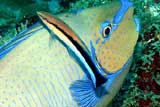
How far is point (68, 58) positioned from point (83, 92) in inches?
7.3

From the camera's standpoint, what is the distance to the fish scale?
57.0 inches

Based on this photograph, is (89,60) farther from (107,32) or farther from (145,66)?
(145,66)

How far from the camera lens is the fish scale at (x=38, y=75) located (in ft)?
4.75

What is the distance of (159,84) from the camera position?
2.27 metres

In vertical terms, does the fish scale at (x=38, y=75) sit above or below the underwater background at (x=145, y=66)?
above

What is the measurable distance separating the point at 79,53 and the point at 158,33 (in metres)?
1.14

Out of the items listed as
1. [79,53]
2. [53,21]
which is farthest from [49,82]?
[53,21]

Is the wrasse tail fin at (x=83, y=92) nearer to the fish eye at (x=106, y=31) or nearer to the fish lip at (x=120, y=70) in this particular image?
the fish lip at (x=120, y=70)

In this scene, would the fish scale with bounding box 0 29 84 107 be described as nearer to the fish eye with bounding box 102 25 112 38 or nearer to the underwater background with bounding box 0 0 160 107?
the fish eye with bounding box 102 25 112 38

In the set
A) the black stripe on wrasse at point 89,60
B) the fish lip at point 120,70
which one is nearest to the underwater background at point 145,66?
the fish lip at point 120,70

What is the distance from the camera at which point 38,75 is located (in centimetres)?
147

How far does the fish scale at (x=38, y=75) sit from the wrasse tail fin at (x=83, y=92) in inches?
1.0

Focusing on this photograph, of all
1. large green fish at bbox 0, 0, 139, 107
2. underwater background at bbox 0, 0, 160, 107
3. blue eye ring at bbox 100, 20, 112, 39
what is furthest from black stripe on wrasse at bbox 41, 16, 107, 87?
underwater background at bbox 0, 0, 160, 107

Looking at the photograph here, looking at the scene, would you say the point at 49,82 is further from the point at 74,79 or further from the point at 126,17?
the point at 126,17
